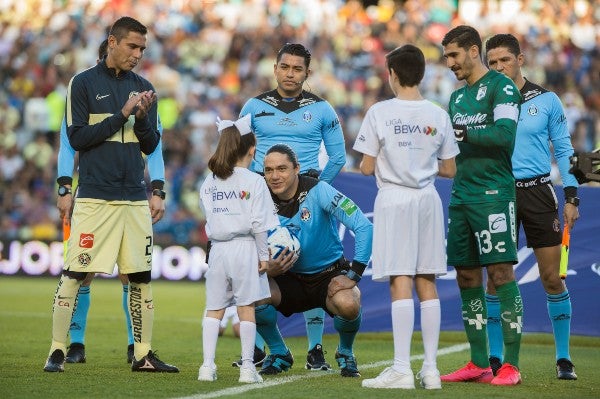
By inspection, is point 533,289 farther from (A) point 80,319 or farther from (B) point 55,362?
(B) point 55,362

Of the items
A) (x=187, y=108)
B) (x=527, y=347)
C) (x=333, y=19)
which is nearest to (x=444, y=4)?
(x=333, y=19)

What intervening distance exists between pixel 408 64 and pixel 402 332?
1.59 m

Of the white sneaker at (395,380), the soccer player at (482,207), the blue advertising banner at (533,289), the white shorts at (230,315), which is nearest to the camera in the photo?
the white sneaker at (395,380)

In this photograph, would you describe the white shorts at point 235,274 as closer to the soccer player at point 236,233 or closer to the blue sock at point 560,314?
the soccer player at point 236,233

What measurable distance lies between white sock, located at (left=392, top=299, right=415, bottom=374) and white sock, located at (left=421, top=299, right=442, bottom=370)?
3.6 inches

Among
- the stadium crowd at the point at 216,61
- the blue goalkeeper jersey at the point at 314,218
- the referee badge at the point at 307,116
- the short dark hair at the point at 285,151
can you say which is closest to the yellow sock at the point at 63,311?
the blue goalkeeper jersey at the point at 314,218

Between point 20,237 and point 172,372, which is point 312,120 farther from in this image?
point 20,237

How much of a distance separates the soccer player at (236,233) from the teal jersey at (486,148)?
1.26m

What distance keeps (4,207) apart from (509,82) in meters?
15.0

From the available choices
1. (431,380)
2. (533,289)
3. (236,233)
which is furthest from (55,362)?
(533,289)

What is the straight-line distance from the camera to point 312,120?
9109 millimetres

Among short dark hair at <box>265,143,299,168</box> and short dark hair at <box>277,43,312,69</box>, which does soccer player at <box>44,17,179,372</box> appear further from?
short dark hair at <box>277,43,312,69</box>

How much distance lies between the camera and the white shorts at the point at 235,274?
7547mm

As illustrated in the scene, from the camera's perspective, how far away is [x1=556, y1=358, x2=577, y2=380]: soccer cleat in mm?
8227
